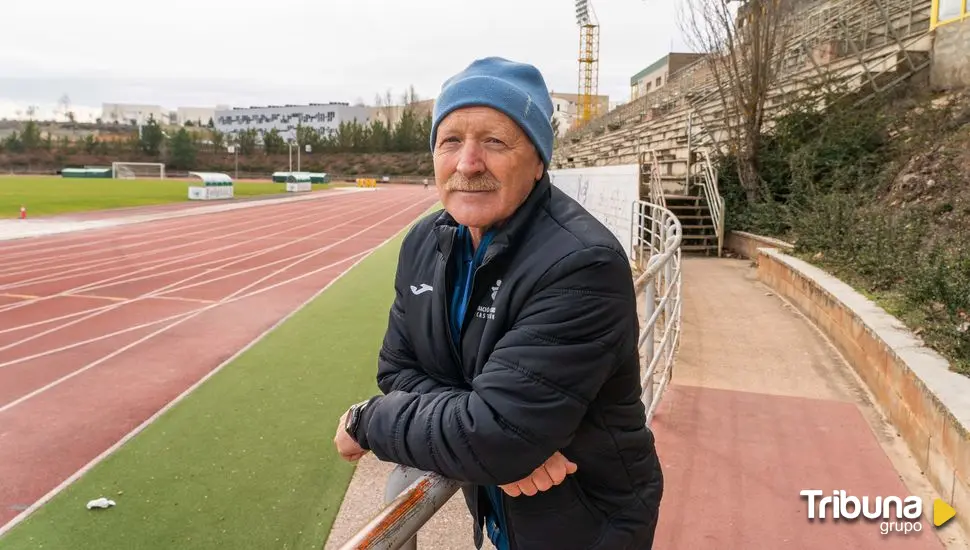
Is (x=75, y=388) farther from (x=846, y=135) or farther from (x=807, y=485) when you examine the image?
(x=846, y=135)

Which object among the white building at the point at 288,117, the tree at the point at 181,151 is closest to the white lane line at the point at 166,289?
the tree at the point at 181,151

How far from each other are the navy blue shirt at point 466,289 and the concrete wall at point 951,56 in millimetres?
13636

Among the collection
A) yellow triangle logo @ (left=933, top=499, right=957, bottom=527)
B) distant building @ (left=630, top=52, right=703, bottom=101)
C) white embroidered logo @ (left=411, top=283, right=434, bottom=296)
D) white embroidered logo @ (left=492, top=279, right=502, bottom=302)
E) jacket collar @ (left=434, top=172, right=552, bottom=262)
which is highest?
distant building @ (left=630, top=52, right=703, bottom=101)

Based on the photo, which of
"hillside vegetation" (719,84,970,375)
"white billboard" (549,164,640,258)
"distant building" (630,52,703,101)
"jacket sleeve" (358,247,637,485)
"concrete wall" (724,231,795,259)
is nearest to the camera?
"jacket sleeve" (358,247,637,485)

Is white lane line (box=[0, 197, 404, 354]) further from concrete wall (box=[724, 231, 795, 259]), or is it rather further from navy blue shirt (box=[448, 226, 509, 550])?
concrete wall (box=[724, 231, 795, 259])

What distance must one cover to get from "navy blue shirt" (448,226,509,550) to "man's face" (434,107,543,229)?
60mm

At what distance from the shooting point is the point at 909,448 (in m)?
4.08

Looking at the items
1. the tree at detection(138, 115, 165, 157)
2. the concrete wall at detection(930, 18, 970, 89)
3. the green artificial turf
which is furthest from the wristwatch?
the tree at detection(138, 115, 165, 157)

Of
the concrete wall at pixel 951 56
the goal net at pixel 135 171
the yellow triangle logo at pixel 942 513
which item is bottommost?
the yellow triangle logo at pixel 942 513

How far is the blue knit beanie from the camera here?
4.59 feet

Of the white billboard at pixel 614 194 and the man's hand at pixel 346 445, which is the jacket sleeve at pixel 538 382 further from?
the white billboard at pixel 614 194

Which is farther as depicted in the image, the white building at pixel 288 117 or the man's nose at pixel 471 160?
the white building at pixel 288 117

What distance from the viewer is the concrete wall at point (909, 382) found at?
Answer: 3309 millimetres

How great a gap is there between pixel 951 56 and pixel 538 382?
48.0ft
